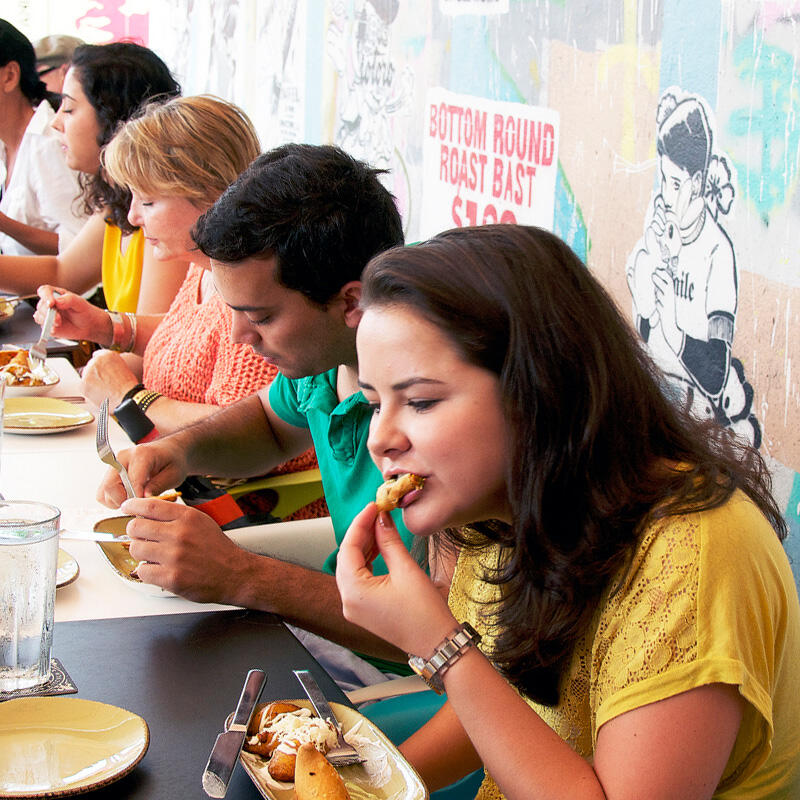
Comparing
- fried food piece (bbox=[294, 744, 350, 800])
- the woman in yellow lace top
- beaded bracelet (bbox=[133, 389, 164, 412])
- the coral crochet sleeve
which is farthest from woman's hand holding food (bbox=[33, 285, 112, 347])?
fried food piece (bbox=[294, 744, 350, 800])

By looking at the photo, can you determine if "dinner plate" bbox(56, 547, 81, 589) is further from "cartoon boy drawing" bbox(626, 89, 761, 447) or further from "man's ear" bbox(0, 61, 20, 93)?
"man's ear" bbox(0, 61, 20, 93)

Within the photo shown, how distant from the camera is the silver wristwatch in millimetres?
957

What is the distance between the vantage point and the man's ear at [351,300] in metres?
1.66

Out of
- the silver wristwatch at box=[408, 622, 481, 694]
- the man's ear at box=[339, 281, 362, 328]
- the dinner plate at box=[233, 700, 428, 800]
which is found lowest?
the dinner plate at box=[233, 700, 428, 800]

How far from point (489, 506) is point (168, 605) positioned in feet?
1.64

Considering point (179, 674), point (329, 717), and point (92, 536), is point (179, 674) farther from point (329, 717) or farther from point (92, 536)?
point (92, 536)

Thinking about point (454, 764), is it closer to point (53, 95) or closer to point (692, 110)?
point (692, 110)

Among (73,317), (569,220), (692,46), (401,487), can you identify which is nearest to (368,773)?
(401,487)

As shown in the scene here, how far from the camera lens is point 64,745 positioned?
93 centimetres

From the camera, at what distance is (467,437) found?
0.99m

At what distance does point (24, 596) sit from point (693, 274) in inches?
47.1

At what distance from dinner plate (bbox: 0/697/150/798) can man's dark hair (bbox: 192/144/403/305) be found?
84 centimetres

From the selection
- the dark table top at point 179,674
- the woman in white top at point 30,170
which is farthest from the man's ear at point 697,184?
the woman in white top at point 30,170

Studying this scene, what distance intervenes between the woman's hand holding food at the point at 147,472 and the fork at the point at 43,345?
80 cm
